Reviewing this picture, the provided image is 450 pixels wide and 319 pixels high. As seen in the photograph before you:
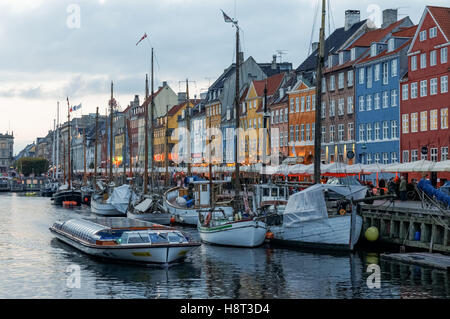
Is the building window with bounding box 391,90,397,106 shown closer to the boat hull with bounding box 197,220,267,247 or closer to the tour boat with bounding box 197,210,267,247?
the tour boat with bounding box 197,210,267,247

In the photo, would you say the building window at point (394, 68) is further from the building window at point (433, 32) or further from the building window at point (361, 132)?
the building window at point (361, 132)

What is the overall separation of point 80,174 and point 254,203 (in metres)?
135

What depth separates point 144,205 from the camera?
5912 cm

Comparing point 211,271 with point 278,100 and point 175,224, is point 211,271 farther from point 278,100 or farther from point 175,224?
point 278,100

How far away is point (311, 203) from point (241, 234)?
425 centimetres

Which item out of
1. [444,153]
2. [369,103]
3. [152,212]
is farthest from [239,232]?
[369,103]

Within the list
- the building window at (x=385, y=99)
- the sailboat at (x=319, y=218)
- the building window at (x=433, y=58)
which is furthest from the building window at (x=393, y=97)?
the sailboat at (x=319, y=218)

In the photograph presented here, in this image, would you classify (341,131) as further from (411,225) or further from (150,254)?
(150,254)

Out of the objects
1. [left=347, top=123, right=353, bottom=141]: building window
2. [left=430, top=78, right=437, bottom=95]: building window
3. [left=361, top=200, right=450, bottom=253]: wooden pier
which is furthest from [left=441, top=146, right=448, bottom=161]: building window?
[left=361, top=200, right=450, bottom=253]: wooden pier

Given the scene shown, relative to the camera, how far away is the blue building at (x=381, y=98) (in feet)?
238

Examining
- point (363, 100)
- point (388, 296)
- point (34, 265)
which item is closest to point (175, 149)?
point (363, 100)

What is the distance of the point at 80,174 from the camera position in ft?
581

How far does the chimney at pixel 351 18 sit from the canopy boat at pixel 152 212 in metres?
40.4

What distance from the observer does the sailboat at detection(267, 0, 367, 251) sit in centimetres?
3941
